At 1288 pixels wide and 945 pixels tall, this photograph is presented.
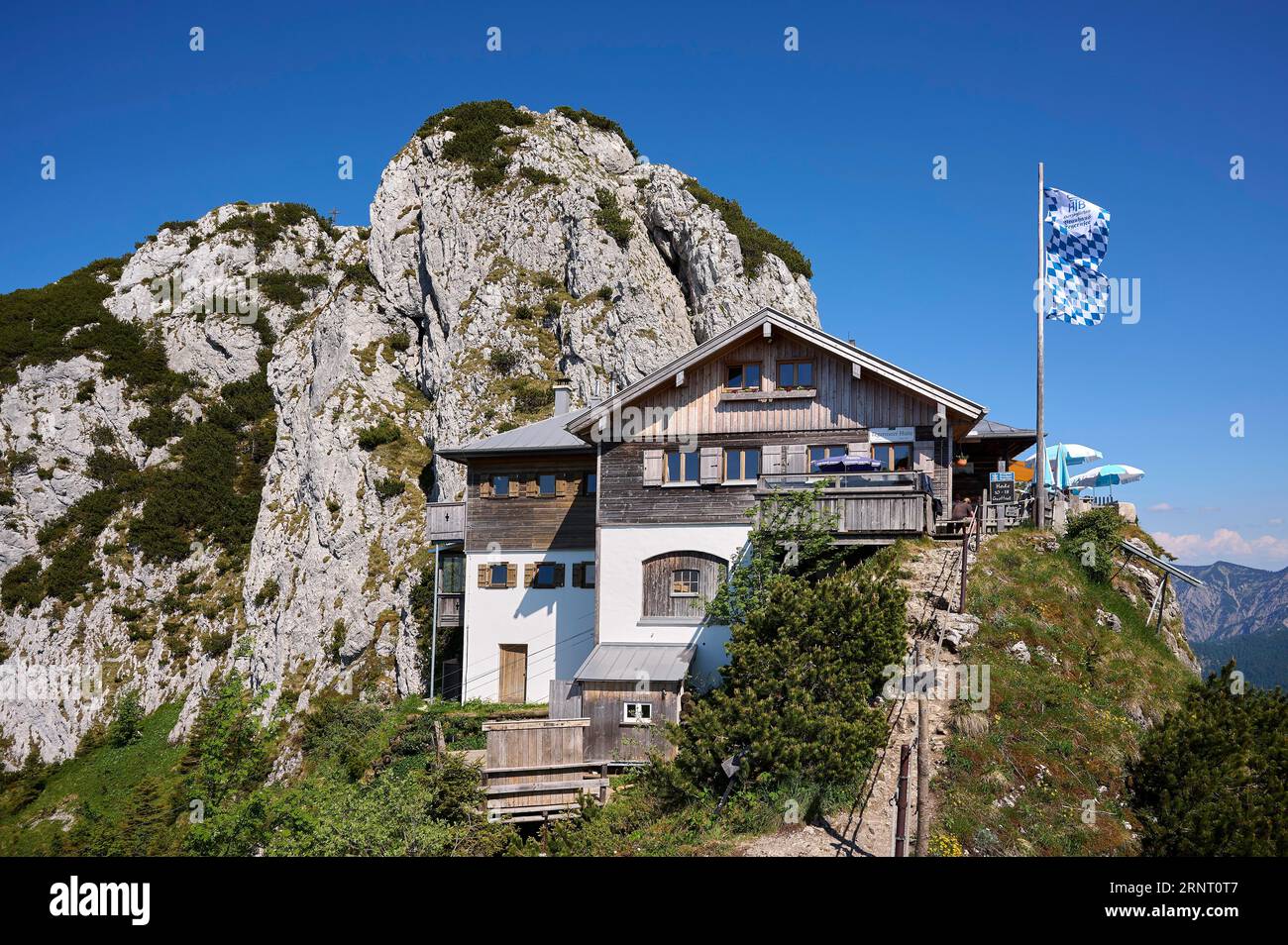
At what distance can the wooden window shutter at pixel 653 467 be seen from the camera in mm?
27812

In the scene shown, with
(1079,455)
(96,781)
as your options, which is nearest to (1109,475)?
(1079,455)

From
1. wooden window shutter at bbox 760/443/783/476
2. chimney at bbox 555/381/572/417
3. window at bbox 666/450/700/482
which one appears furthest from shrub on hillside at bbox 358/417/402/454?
wooden window shutter at bbox 760/443/783/476

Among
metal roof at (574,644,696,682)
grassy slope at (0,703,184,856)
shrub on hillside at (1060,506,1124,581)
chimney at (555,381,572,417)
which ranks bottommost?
grassy slope at (0,703,184,856)

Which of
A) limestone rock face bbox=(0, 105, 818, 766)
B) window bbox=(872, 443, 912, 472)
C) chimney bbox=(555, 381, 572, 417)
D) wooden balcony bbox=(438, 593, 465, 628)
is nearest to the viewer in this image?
window bbox=(872, 443, 912, 472)

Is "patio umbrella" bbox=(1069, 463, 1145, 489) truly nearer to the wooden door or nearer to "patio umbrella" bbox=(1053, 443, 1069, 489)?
"patio umbrella" bbox=(1053, 443, 1069, 489)

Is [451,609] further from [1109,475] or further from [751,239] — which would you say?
[751,239]

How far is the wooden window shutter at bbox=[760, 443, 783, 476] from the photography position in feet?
89.7

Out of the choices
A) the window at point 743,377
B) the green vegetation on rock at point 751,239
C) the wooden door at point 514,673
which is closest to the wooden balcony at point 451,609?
the wooden door at point 514,673

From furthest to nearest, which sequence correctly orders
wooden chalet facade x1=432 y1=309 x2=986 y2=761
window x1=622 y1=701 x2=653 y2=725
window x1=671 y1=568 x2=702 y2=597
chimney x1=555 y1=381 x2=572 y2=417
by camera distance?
chimney x1=555 y1=381 x2=572 y2=417, window x1=671 y1=568 x2=702 y2=597, wooden chalet facade x1=432 y1=309 x2=986 y2=761, window x1=622 y1=701 x2=653 y2=725

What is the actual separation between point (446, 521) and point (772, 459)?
13879mm

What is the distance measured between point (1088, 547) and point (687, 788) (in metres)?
13.9

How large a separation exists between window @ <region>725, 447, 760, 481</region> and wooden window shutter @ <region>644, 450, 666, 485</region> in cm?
207

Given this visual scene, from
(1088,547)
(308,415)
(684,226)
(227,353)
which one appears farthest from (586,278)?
(1088,547)
